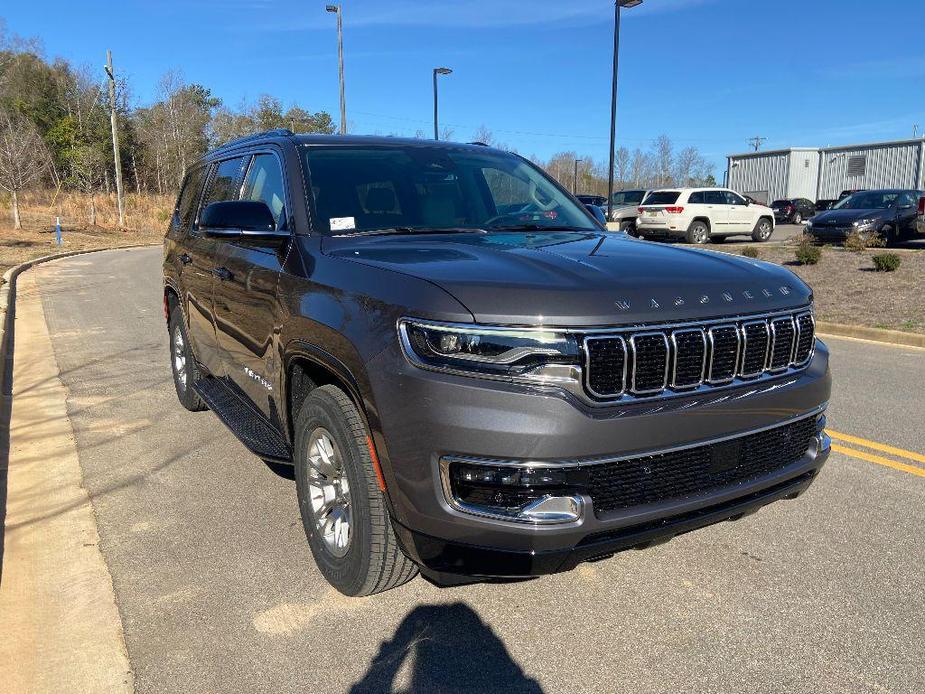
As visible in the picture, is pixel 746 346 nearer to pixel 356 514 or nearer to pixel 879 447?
pixel 356 514

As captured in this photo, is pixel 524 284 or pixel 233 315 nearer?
pixel 524 284

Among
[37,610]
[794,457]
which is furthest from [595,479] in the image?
[37,610]

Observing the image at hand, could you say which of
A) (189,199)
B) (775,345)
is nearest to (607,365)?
(775,345)

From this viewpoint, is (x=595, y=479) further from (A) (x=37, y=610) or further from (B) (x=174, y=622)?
(A) (x=37, y=610)

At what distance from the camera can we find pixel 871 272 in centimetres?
1391

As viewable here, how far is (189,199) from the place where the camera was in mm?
5762

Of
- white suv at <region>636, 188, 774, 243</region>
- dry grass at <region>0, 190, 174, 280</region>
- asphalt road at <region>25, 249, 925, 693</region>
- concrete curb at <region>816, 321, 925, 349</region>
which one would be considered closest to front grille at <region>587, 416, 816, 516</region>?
asphalt road at <region>25, 249, 925, 693</region>

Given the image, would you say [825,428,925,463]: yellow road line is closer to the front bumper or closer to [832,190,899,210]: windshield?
the front bumper

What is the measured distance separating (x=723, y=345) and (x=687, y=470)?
478mm

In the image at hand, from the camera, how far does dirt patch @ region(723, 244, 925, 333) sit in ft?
34.9

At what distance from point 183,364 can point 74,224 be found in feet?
127

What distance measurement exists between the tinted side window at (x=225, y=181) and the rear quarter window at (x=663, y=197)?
1859 centimetres

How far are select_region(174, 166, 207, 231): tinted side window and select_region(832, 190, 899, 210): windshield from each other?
64.8 ft

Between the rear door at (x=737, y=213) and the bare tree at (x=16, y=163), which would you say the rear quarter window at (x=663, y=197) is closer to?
the rear door at (x=737, y=213)
